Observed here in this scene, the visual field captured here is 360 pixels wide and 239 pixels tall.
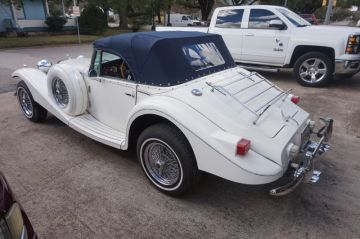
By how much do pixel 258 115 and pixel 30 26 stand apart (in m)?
24.8

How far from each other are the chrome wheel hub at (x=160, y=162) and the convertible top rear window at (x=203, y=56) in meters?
1.04

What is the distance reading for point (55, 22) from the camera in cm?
2378

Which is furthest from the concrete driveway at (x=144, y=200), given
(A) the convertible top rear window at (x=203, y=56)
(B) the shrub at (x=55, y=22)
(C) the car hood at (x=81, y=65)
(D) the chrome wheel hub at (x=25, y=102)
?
(B) the shrub at (x=55, y=22)

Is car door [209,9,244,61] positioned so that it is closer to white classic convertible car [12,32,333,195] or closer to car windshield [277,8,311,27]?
car windshield [277,8,311,27]

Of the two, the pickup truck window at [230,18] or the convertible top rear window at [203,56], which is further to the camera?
the pickup truck window at [230,18]

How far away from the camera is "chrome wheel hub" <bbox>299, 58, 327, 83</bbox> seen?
293 inches

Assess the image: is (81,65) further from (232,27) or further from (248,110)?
(232,27)

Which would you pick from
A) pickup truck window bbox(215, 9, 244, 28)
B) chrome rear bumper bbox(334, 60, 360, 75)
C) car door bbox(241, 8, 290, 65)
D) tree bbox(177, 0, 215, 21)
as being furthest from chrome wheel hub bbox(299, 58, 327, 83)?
tree bbox(177, 0, 215, 21)

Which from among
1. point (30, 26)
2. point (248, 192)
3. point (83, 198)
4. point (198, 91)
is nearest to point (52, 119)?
point (83, 198)

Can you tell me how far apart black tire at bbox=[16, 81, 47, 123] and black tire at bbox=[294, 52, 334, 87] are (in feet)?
20.3

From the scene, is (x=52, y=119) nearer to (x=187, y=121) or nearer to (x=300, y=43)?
(x=187, y=121)

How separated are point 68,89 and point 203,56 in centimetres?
188

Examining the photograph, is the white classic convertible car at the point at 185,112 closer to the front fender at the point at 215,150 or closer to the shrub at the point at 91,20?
the front fender at the point at 215,150

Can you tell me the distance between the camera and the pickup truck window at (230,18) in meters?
8.26
